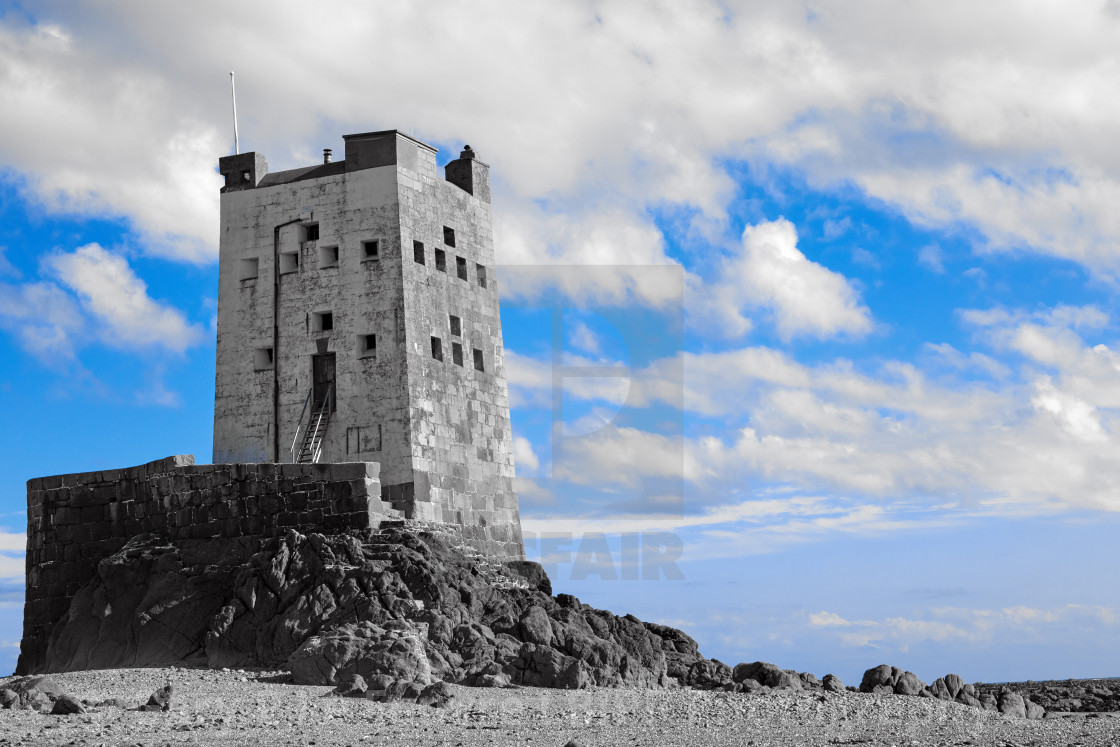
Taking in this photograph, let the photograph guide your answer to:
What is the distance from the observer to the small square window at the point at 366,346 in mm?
35344

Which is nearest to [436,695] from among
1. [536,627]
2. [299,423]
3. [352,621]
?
[352,621]

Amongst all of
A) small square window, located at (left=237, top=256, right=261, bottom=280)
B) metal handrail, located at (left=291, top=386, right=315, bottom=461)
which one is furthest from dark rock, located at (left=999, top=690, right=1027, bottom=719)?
small square window, located at (left=237, top=256, right=261, bottom=280)

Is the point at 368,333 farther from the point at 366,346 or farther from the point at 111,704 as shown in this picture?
the point at 111,704

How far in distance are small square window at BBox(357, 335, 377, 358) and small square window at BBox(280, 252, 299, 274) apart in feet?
9.96

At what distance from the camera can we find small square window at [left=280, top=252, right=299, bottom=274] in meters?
36.8

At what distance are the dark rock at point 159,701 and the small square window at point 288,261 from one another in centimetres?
1557

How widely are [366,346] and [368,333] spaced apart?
0.36 metres

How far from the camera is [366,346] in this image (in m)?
35.6

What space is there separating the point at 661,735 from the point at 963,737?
5649 millimetres

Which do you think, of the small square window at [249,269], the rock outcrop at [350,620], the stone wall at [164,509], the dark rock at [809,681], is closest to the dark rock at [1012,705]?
the dark rock at [809,681]

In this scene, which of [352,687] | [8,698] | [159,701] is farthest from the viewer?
[352,687]

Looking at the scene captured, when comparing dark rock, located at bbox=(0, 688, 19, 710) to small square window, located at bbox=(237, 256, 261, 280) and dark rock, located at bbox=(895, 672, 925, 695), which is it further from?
dark rock, located at bbox=(895, 672, 925, 695)

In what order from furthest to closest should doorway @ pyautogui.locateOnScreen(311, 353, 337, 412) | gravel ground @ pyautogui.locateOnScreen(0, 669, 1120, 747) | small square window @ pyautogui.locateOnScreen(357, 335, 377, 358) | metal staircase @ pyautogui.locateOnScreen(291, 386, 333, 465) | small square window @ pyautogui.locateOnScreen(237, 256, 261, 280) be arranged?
small square window @ pyautogui.locateOnScreen(237, 256, 261, 280) < doorway @ pyautogui.locateOnScreen(311, 353, 337, 412) < small square window @ pyautogui.locateOnScreen(357, 335, 377, 358) < metal staircase @ pyautogui.locateOnScreen(291, 386, 333, 465) < gravel ground @ pyautogui.locateOnScreen(0, 669, 1120, 747)

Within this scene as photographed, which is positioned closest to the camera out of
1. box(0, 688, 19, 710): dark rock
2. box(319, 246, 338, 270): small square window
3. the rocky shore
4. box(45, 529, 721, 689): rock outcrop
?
the rocky shore
